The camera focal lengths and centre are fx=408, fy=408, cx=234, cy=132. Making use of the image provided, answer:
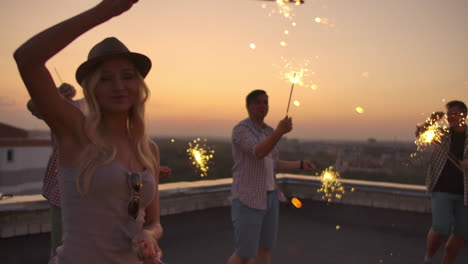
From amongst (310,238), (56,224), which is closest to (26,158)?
(310,238)

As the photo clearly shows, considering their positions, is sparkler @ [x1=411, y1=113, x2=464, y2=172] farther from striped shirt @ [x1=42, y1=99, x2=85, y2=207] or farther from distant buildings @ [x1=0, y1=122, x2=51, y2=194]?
distant buildings @ [x1=0, y1=122, x2=51, y2=194]

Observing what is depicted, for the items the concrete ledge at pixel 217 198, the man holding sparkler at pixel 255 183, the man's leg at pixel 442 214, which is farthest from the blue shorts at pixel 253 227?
the concrete ledge at pixel 217 198

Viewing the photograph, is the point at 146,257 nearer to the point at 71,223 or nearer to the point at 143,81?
the point at 71,223

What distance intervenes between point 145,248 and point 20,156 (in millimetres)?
74731

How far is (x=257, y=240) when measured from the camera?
381cm

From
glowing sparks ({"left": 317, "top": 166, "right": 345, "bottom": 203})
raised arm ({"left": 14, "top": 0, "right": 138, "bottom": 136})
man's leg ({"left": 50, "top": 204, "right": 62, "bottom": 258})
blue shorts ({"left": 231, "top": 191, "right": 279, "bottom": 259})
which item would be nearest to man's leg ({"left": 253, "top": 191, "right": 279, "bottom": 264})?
blue shorts ({"left": 231, "top": 191, "right": 279, "bottom": 259})

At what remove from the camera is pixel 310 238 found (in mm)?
6477

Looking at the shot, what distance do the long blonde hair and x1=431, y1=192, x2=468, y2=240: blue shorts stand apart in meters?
3.90

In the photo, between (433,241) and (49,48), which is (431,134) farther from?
(49,48)

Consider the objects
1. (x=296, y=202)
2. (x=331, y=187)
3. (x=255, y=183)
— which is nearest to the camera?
(x=255, y=183)

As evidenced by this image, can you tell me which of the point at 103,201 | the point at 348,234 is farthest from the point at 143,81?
the point at 348,234

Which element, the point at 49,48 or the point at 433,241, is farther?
the point at 433,241

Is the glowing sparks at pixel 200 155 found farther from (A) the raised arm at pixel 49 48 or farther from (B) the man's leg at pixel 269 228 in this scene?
(A) the raised arm at pixel 49 48

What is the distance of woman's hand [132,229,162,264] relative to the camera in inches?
63.4
